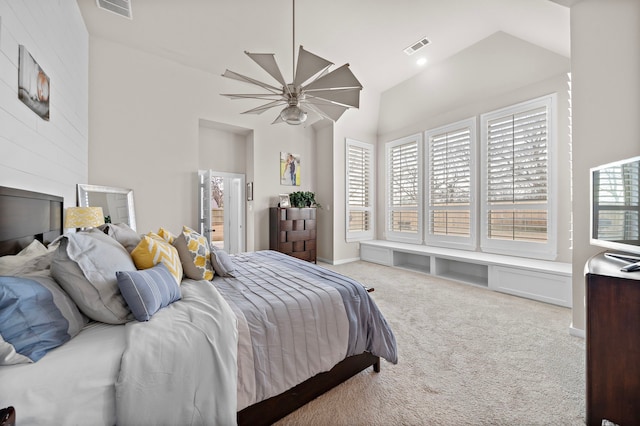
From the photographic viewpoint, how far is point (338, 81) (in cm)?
203

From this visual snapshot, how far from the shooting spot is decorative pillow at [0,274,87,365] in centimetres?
84

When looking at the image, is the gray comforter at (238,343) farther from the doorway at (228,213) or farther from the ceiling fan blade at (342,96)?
the doorway at (228,213)

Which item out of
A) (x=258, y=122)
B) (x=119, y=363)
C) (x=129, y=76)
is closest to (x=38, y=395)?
(x=119, y=363)

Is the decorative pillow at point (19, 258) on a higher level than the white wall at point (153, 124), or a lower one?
lower

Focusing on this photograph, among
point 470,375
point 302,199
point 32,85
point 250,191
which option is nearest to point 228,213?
point 250,191

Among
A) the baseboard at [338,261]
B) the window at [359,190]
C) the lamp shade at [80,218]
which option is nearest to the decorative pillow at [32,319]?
the lamp shade at [80,218]

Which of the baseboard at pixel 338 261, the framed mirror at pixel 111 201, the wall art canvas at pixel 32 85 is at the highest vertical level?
the wall art canvas at pixel 32 85

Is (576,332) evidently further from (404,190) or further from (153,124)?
(153,124)

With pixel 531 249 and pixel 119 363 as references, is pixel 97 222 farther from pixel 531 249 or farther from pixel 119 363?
pixel 531 249

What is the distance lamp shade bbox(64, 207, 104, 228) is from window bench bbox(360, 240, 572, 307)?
14.2ft

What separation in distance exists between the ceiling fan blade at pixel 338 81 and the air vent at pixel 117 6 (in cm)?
254

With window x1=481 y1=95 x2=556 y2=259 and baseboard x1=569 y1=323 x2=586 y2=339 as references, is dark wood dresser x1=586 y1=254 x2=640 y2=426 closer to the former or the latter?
baseboard x1=569 y1=323 x2=586 y2=339

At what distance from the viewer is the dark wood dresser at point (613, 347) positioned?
1.22 meters

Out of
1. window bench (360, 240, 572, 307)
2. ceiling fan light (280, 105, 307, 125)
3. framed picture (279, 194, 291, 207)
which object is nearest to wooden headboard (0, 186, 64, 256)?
ceiling fan light (280, 105, 307, 125)
